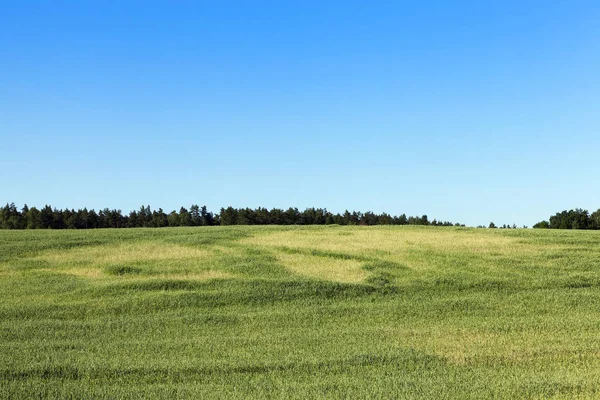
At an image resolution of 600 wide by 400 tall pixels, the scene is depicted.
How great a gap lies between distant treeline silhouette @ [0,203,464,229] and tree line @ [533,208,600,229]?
20.7 meters

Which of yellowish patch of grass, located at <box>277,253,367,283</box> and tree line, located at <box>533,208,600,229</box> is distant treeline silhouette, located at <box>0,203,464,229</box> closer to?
tree line, located at <box>533,208,600,229</box>

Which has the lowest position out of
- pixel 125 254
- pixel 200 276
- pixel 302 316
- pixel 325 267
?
pixel 302 316

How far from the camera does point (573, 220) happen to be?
69062 millimetres

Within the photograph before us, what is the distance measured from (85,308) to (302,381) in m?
13.9

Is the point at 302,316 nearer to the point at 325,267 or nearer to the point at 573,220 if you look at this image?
the point at 325,267

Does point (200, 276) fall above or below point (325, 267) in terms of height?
below

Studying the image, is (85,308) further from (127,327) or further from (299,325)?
(299,325)

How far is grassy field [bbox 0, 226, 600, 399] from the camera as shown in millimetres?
13617

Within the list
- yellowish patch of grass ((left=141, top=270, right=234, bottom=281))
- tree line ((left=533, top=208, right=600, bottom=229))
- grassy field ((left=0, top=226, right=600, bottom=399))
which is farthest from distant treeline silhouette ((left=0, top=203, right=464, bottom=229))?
yellowish patch of grass ((left=141, top=270, right=234, bottom=281))

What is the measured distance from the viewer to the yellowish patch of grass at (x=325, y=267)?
97.2 feet

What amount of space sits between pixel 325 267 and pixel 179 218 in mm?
66182

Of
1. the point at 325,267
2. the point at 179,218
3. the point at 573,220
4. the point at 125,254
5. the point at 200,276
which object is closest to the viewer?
the point at 200,276

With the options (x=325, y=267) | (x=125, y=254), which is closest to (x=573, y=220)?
(x=325, y=267)

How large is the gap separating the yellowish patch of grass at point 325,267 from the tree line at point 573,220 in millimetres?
43726
